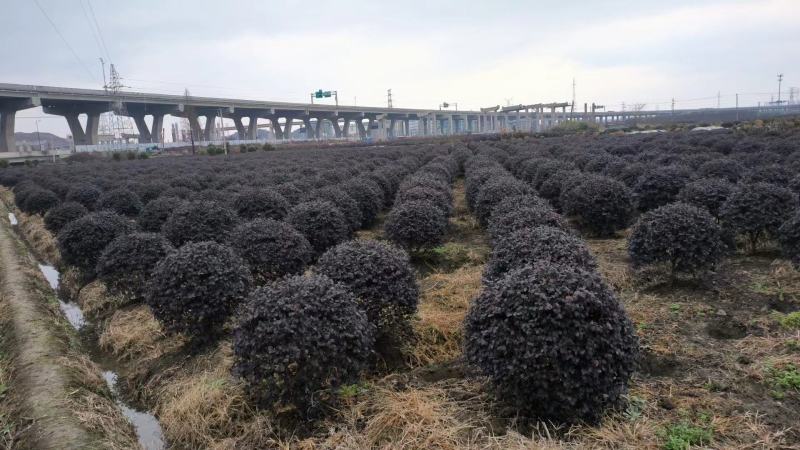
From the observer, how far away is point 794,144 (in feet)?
55.4

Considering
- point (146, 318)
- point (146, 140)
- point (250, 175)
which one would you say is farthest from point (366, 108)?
point (146, 318)

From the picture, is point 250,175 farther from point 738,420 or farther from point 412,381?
point 738,420

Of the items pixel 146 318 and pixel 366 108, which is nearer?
pixel 146 318

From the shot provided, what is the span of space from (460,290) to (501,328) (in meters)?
3.42

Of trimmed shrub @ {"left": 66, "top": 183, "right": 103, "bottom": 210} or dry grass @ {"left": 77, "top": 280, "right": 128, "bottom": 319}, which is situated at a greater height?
trimmed shrub @ {"left": 66, "top": 183, "right": 103, "bottom": 210}

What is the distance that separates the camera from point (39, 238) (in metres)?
14.4

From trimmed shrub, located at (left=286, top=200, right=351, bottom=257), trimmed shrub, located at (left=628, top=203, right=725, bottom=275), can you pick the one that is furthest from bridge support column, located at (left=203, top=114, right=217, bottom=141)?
trimmed shrub, located at (left=628, top=203, right=725, bottom=275)

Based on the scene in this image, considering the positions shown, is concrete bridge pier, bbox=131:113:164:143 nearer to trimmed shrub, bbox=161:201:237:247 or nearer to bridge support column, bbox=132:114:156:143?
bridge support column, bbox=132:114:156:143

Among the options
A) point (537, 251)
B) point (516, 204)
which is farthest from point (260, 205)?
point (537, 251)

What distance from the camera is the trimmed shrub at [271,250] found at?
7094 mm

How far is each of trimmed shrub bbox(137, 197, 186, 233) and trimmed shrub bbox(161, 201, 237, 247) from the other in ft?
6.30

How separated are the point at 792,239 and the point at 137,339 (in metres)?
9.10

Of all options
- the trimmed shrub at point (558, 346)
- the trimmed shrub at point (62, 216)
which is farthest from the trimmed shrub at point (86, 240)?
the trimmed shrub at point (558, 346)

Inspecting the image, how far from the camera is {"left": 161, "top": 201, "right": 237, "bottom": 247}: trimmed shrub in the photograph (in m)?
8.97
